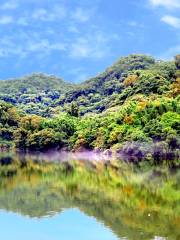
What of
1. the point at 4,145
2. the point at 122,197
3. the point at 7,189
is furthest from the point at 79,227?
the point at 4,145

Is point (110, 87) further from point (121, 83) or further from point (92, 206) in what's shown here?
point (92, 206)

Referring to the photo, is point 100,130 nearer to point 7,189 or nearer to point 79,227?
point 7,189

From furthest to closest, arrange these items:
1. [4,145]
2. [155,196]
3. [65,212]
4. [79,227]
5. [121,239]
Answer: [4,145] < [155,196] < [65,212] < [79,227] < [121,239]

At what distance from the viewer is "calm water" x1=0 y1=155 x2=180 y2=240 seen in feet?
73.5

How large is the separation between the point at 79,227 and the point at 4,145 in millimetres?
91531

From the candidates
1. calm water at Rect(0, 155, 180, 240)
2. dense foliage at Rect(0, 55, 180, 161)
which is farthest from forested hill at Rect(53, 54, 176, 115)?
calm water at Rect(0, 155, 180, 240)

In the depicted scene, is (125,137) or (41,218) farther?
(125,137)

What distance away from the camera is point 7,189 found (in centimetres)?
3659

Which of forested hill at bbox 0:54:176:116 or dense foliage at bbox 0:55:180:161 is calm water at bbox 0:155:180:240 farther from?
forested hill at bbox 0:54:176:116

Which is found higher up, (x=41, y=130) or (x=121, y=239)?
(x=41, y=130)

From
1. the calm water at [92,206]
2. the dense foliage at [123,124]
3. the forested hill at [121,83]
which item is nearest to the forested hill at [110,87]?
the forested hill at [121,83]

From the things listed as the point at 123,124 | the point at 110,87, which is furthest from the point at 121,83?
the point at 123,124

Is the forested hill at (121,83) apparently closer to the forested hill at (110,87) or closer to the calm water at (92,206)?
the forested hill at (110,87)

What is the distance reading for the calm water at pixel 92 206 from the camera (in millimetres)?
22406
